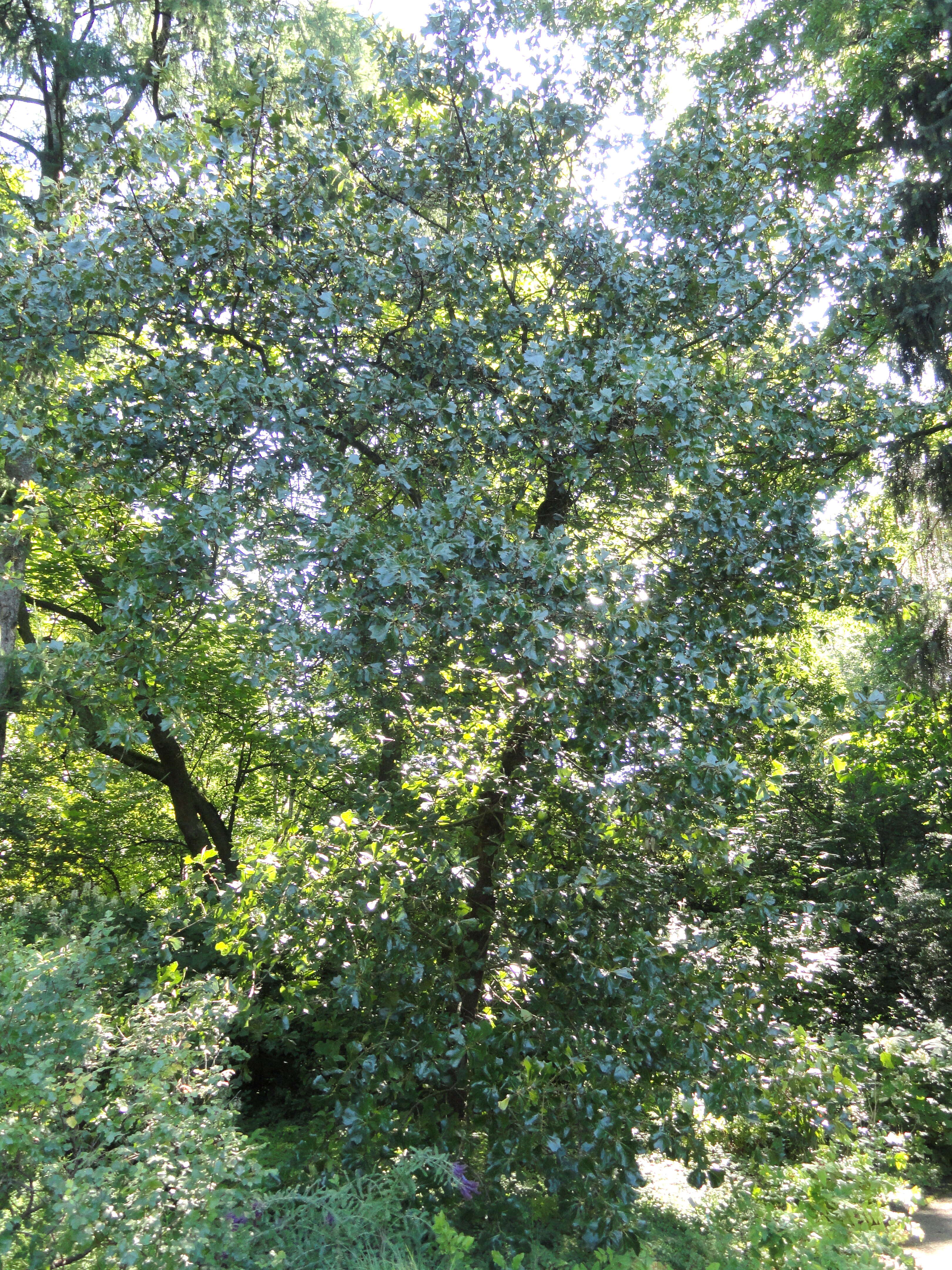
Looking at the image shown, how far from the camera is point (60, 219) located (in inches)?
158

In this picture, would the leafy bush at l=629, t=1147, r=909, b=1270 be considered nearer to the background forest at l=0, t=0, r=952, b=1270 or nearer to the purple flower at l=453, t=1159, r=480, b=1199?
the background forest at l=0, t=0, r=952, b=1270

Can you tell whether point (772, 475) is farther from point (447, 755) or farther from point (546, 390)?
point (447, 755)

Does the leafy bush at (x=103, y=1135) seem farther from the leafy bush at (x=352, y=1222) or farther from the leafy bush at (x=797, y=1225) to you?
the leafy bush at (x=797, y=1225)

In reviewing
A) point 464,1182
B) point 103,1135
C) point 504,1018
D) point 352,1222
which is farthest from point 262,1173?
point 504,1018

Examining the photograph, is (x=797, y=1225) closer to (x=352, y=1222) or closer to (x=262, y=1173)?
(x=352, y=1222)

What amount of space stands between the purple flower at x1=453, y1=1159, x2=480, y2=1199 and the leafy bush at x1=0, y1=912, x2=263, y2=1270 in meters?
0.79

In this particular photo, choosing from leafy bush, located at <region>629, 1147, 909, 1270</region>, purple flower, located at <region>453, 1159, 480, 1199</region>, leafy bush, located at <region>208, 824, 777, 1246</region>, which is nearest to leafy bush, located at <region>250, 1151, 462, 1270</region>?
purple flower, located at <region>453, 1159, 480, 1199</region>

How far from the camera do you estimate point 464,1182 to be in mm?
3516

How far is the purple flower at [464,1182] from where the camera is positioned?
136 inches

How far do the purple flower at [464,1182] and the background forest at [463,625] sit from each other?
4 centimetres

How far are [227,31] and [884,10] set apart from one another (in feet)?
22.9

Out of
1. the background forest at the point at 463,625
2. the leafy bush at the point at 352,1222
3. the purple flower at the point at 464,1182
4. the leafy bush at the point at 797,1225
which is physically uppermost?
the background forest at the point at 463,625

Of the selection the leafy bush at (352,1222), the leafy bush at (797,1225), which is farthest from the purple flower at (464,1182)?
the leafy bush at (797,1225)

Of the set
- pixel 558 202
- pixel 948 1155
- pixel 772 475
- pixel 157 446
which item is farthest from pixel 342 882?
pixel 948 1155
